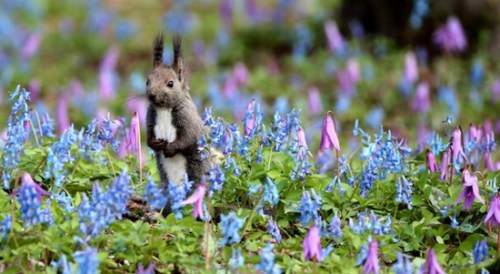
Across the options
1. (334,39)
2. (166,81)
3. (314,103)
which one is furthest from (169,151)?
(334,39)

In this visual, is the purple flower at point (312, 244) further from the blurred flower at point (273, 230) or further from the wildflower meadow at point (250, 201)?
the blurred flower at point (273, 230)

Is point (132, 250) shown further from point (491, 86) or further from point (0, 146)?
point (491, 86)

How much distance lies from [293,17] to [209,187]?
35.5 feet

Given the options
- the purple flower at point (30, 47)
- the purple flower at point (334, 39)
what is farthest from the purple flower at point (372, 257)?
the purple flower at point (30, 47)

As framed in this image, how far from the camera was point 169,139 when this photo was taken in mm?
5305

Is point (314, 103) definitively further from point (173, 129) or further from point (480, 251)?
point (480, 251)

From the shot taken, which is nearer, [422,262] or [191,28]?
[422,262]

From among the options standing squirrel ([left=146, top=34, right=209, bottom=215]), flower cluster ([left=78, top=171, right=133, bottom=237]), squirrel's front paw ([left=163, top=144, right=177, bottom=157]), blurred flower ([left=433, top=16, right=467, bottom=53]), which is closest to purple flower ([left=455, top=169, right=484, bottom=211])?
standing squirrel ([left=146, top=34, right=209, bottom=215])

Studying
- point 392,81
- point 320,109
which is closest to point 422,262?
point 320,109

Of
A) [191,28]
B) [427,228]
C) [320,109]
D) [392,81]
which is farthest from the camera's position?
[191,28]

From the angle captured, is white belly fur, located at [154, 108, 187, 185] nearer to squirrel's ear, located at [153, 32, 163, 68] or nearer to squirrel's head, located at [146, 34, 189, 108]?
squirrel's head, located at [146, 34, 189, 108]

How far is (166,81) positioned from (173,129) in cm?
25

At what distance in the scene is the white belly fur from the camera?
5.31 metres

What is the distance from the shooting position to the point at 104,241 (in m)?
4.63
